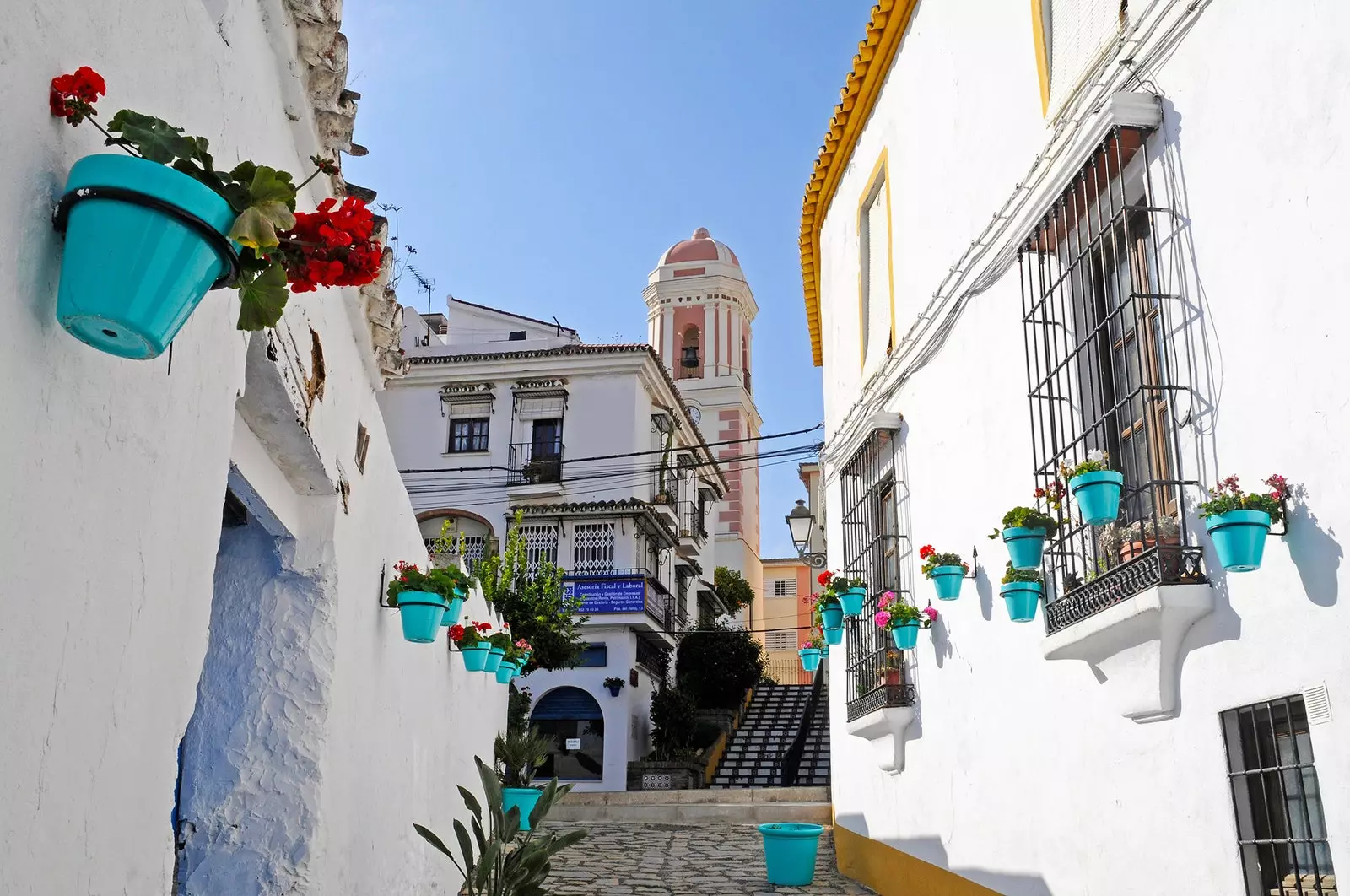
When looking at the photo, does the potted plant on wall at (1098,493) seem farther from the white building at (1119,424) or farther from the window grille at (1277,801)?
the window grille at (1277,801)

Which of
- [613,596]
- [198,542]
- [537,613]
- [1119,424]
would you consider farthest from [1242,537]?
[613,596]

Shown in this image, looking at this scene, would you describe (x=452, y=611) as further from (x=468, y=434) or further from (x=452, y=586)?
(x=468, y=434)

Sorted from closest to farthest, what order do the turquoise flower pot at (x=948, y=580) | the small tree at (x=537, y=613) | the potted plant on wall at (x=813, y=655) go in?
the turquoise flower pot at (x=948, y=580), the potted plant on wall at (x=813, y=655), the small tree at (x=537, y=613)

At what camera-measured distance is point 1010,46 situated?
6066 mm

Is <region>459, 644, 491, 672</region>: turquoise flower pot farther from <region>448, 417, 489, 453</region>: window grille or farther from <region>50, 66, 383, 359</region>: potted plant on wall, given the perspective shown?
<region>448, 417, 489, 453</region>: window grille

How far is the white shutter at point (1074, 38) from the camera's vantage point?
193 inches

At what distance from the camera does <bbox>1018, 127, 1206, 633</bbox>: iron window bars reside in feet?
13.7

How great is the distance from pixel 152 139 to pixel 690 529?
26.6 m

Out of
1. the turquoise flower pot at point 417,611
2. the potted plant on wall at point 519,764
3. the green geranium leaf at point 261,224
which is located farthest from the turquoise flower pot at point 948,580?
the potted plant on wall at point 519,764

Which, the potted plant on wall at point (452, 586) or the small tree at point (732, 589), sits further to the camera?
the small tree at point (732, 589)

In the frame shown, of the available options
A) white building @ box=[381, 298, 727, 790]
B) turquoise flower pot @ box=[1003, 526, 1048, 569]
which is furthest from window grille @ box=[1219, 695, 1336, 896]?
white building @ box=[381, 298, 727, 790]

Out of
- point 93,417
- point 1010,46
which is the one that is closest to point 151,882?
point 93,417

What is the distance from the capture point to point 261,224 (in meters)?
1.94

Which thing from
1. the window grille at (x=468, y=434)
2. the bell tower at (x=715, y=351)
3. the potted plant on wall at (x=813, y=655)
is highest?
the bell tower at (x=715, y=351)
